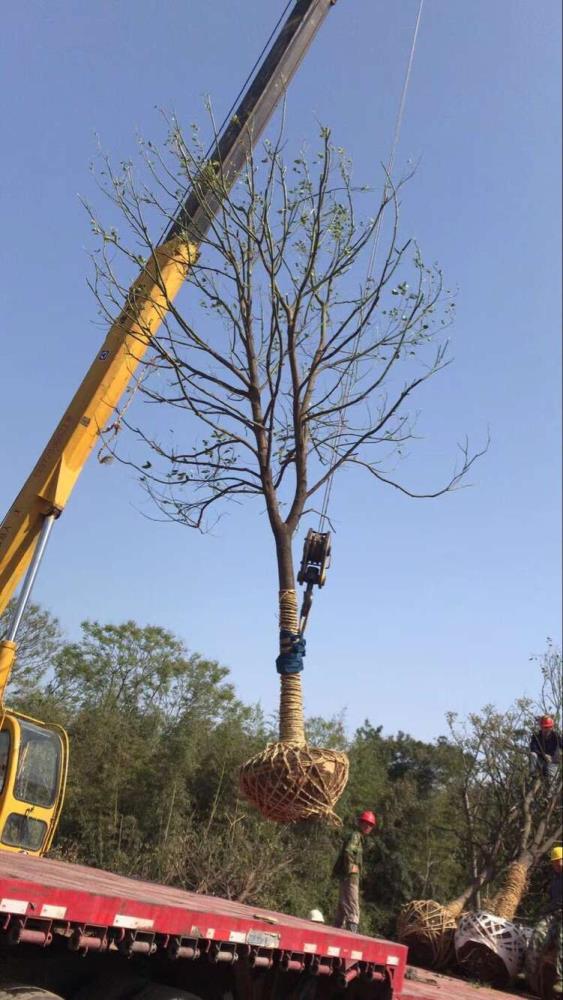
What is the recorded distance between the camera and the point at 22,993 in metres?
4.90

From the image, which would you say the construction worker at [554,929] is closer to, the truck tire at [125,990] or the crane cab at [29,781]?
the truck tire at [125,990]

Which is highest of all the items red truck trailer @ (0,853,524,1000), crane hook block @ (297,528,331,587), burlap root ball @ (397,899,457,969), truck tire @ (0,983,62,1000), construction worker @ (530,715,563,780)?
construction worker @ (530,715,563,780)

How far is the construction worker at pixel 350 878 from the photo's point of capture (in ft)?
29.0

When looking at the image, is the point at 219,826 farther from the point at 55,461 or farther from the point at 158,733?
the point at 55,461

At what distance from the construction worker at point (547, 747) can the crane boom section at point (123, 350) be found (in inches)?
319

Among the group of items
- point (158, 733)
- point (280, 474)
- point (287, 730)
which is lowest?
point (287, 730)

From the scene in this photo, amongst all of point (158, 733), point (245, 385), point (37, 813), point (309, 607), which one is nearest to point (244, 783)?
point (309, 607)

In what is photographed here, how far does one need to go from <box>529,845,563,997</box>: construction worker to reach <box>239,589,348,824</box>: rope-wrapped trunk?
8.68 ft

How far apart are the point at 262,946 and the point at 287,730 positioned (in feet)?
4.81

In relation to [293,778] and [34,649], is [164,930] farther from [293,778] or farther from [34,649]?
[34,649]

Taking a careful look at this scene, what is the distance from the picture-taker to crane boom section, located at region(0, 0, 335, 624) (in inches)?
381

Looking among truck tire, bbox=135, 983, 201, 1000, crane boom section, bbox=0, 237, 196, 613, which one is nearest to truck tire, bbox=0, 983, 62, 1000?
truck tire, bbox=135, 983, 201, 1000

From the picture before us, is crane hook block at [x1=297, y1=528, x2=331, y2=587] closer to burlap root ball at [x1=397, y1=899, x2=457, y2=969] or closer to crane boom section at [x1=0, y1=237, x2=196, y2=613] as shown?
crane boom section at [x1=0, y1=237, x2=196, y2=613]

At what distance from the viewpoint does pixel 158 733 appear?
29922 millimetres
